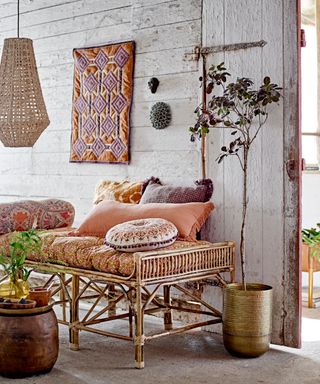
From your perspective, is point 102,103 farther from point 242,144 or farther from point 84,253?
point 84,253

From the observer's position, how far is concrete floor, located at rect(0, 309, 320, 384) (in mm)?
3992

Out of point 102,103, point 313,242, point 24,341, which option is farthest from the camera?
point 313,242

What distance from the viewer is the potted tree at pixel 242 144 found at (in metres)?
4.35

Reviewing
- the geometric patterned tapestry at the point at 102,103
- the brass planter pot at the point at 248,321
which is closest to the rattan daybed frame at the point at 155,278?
the brass planter pot at the point at 248,321

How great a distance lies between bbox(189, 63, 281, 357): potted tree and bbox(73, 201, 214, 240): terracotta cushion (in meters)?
0.29

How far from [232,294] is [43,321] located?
1.12m

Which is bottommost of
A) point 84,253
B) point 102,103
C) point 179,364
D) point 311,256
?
point 179,364

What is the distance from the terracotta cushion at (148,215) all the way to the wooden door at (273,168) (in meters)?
0.31

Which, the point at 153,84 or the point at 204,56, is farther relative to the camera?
the point at 153,84

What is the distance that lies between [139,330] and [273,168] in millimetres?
1349

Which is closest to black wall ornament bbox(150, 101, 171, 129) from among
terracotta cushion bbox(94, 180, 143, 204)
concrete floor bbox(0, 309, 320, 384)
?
terracotta cushion bbox(94, 180, 143, 204)

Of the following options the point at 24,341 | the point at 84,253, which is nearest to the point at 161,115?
the point at 84,253

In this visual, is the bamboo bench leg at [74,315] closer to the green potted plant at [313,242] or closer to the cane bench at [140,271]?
the cane bench at [140,271]

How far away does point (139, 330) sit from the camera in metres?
4.14
